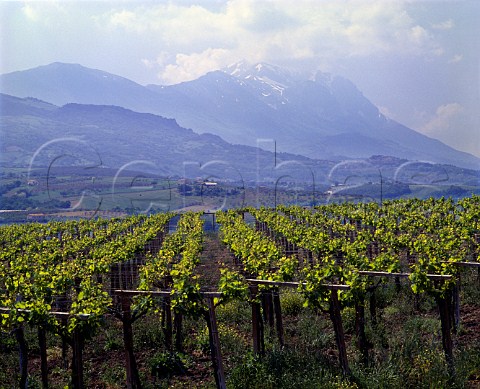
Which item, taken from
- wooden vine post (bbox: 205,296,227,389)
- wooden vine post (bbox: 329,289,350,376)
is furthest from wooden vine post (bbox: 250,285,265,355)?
wooden vine post (bbox: 329,289,350,376)

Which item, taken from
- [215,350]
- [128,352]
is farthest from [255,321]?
[128,352]

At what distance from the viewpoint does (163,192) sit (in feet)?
536

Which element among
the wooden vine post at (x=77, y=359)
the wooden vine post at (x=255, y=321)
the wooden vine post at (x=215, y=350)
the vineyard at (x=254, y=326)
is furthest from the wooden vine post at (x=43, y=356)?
the wooden vine post at (x=255, y=321)

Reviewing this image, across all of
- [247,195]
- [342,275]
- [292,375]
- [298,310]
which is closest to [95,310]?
[292,375]

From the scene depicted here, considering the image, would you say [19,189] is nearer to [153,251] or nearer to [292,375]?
[153,251]

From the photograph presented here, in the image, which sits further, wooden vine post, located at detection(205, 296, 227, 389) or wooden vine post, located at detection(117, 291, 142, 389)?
wooden vine post, located at detection(117, 291, 142, 389)

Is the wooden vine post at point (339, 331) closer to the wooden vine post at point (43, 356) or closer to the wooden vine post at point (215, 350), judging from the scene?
the wooden vine post at point (215, 350)

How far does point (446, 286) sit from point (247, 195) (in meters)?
143

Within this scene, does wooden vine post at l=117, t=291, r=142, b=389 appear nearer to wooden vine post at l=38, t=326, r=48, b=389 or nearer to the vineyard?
the vineyard

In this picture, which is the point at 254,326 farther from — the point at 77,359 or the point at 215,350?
the point at 77,359

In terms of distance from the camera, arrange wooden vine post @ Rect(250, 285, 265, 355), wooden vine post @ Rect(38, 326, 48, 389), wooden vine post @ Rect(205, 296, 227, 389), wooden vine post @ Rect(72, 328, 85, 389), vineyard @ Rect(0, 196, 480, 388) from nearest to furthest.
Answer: wooden vine post @ Rect(72, 328, 85, 389) < vineyard @ Rect(0, 196, 480, 388) < wooden vine post @ Rect(205, 296, 227, 389) < wooden vine post @ Rect(38, 326, 48, 389) < wooden vine post @ Rect(250, 285, 265, 355)

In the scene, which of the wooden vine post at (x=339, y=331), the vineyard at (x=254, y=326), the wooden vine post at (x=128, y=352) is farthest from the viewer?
the wooden vine post at (x=339, y=331)

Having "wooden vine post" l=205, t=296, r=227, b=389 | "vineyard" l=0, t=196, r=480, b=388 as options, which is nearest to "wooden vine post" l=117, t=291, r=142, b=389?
"vineyard" l=0, t=196, r=480, b=388

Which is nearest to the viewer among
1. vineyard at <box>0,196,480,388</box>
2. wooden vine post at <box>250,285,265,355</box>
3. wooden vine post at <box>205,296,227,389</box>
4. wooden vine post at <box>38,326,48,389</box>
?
vineyard at <box>0,196,480,388</box>
